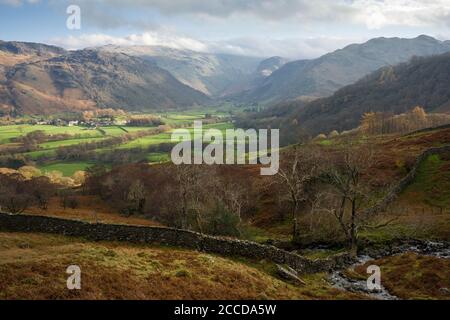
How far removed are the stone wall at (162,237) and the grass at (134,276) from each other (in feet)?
7.16

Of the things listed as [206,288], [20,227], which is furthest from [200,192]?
[206,288]

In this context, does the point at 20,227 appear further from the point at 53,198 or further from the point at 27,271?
the point at 53,198

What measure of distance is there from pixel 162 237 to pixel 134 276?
37.4ft

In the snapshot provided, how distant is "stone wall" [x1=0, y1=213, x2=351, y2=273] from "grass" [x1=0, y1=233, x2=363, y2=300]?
7.16 ft

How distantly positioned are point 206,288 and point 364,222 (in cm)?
3212

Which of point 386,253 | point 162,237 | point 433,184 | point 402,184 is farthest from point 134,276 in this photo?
point 433,184

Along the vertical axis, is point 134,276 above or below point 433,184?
below

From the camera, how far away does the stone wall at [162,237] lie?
3450cm

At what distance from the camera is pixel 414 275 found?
34250 millimetres

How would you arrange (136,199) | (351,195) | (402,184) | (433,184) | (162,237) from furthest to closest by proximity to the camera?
(136,199) < (433,184) < (402,184) < (351,195) < (162,237)

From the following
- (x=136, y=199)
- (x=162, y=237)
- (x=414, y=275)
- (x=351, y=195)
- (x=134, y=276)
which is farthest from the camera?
(x=136, y=199)

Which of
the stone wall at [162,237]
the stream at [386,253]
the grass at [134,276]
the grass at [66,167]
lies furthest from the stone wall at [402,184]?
the grass at [66,167]

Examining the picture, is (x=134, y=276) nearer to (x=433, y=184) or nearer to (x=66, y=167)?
(x=433, y=184)
